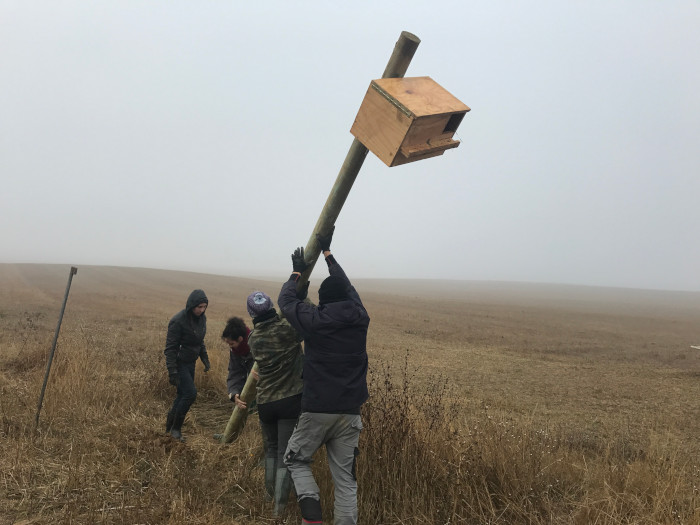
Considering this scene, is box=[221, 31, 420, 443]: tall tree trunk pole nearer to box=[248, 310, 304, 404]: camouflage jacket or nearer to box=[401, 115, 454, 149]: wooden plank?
box=[248, 310, 304, 404]: camouflage jacket

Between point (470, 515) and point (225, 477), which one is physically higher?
point (470, 515)

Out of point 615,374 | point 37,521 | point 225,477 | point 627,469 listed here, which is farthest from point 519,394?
point 37,521

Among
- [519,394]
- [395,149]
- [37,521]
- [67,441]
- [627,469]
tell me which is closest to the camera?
[395,149]

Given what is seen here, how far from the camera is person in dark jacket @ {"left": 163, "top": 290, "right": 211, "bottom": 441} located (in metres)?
5.26

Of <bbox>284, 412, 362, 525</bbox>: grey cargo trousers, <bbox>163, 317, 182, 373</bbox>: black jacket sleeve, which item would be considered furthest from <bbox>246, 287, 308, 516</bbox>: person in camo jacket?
A: <bbox>163, 317, 182, 373</bbox>: black jacket sleeve

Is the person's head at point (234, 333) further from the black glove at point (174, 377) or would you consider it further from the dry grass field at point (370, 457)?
the dry grass field at point (370, 457)

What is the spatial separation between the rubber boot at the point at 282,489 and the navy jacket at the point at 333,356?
32.1 inches

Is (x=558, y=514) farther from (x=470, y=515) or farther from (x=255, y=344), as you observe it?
(x=255, y=344)

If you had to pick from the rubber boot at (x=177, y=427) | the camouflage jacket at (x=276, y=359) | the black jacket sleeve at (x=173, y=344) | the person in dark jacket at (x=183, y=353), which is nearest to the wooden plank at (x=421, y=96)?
the camouflage jacket at (x=276, y=359)

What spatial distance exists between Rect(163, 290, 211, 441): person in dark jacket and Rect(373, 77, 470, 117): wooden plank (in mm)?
3462

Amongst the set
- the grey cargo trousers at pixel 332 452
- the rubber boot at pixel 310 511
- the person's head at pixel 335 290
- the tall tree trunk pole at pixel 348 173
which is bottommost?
the rubber boot at pixel 310 511

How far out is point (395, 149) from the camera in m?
2.97

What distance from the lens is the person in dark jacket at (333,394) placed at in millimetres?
3146

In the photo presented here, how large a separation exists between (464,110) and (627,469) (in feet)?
12.6
